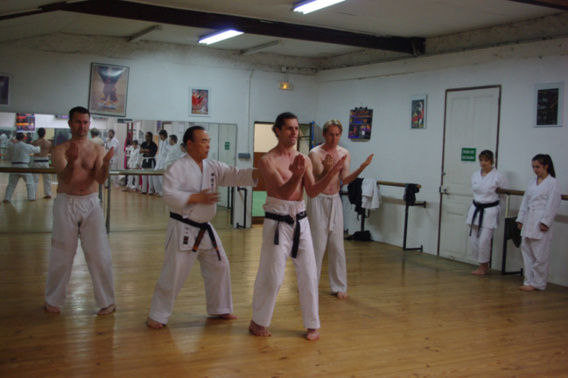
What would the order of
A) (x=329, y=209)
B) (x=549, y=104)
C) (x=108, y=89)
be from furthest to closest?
(x=108, y=89) < (x=549, y=104) < (x=329, y=209)

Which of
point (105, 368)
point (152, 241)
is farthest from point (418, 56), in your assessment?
point (105, 368)

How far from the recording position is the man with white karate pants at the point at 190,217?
4.01m

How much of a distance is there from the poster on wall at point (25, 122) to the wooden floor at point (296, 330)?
2257 mm

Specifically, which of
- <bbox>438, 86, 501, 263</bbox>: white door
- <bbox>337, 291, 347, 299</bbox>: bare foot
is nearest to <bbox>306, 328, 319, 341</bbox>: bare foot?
<bbox>337, 291, 347, 299</bbox>: bare foot

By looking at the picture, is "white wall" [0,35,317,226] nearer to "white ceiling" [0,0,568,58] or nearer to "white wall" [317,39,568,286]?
"white ceiling" [0,0,568,58]

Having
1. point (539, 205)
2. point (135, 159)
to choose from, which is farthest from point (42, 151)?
point (539, 205)

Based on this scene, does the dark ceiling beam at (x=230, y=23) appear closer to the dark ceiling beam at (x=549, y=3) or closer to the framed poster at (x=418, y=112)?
the framed poster at (x=418, y=112)

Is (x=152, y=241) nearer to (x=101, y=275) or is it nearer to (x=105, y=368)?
(x=101, y=275)

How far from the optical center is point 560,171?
243 inches

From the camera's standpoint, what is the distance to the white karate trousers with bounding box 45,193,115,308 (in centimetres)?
438

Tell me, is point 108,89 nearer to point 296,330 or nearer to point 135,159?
point 135,159

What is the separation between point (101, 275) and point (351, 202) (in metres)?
4.99

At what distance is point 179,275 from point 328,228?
1.59 meters

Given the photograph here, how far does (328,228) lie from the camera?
517cm
